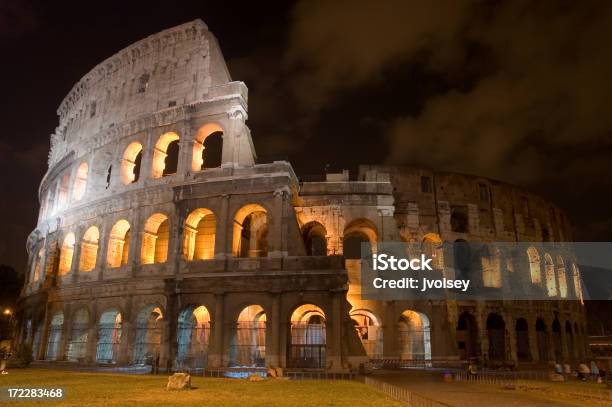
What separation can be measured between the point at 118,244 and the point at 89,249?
2.54 m

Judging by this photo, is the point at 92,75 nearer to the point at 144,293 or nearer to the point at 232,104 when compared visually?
the point at 232,104

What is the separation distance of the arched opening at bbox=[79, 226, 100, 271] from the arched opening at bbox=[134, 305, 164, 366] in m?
5.20

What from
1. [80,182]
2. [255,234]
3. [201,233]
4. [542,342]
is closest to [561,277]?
[542,342]

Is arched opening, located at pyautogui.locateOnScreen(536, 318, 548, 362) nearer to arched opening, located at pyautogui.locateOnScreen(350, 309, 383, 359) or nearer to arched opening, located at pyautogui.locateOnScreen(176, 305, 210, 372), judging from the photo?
arched opening, located at pyautogui.locateOnScreen(350, 309, 383, 359)

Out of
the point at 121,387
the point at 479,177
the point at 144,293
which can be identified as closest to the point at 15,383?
the point at 121,387

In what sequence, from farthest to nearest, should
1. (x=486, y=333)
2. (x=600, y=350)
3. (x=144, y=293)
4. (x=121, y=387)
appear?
(x=600, y=350) → (x=486, y=333) → (x=144, y=293) → (x=121, y=387)

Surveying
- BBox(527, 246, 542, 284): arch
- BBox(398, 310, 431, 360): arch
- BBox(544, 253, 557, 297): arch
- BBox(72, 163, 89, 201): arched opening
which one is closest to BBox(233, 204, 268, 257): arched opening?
BBox(398, 310, 431, 360): arch

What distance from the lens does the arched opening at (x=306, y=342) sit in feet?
67.5

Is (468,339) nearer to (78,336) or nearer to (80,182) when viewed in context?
(78,336)

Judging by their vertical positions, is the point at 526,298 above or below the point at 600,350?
above

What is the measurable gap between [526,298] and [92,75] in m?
32.3

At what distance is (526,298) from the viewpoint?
3222 cm

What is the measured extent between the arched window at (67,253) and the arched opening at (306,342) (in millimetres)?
13897

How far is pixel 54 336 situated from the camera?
26.7 m
